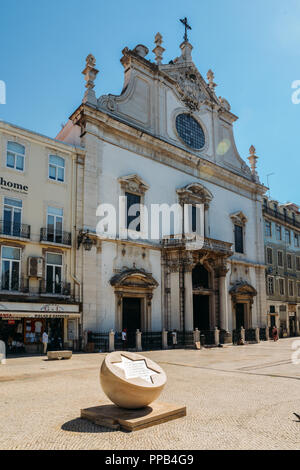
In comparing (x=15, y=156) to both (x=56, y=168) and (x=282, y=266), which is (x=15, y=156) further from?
(x=282, y=266)

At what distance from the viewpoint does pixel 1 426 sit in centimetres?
747

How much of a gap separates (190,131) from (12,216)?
19092 millimetres

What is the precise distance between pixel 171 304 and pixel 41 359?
11755 mm

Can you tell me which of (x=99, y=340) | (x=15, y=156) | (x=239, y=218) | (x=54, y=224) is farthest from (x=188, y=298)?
(x=15, y=156)

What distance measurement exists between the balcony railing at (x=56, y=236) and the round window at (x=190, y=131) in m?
15.0

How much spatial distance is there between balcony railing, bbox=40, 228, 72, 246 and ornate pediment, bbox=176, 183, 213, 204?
437 inches

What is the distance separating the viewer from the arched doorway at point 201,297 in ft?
103

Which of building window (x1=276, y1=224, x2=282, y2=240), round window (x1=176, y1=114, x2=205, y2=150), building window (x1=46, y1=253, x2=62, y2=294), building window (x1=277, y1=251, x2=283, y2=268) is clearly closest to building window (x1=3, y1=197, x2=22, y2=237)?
building window (x1=46, y1=253, x2=62, y2=294)

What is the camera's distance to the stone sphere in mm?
7688

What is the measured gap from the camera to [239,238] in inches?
1503

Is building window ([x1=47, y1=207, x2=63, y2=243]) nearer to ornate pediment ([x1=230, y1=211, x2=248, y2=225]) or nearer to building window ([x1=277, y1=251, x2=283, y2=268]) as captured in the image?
ornate pediment ([x1=230, y1=211, x2=248, y2=225])

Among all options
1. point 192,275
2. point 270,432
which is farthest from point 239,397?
point 192,275

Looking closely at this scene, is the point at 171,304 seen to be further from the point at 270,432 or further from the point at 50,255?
the point at 270,432

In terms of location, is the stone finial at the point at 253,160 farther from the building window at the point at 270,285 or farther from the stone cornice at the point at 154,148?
the building window at the point at 270,285
